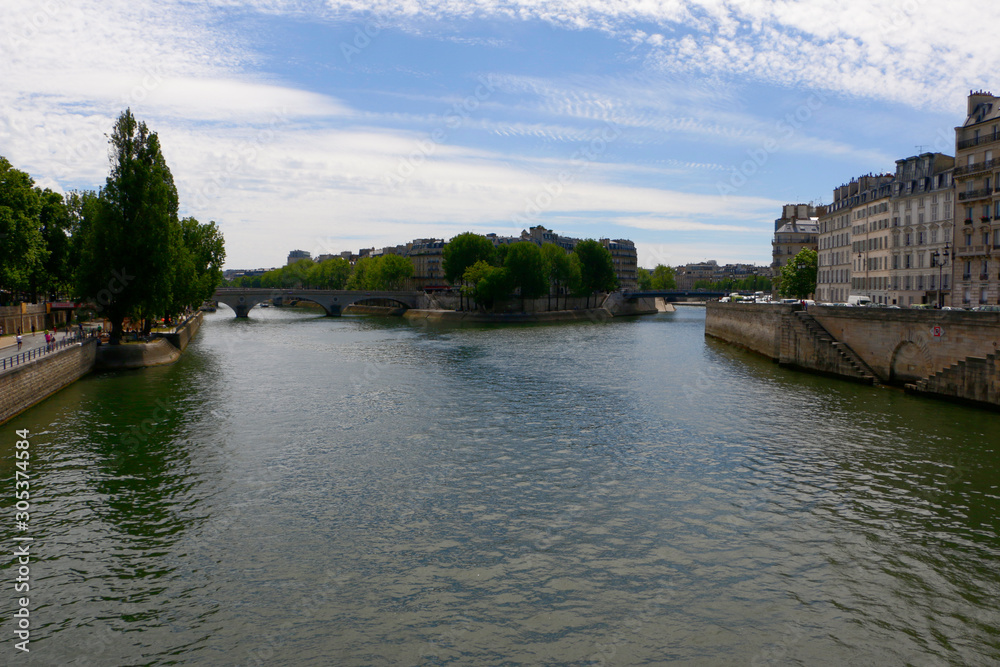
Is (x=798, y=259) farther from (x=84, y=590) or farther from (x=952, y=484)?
(x=84, y=590)

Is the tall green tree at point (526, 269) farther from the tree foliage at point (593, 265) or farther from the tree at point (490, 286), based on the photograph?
the tree foliage at point (593, 265)

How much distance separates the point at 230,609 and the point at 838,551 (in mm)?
13176

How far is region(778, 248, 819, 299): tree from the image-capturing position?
290 feet

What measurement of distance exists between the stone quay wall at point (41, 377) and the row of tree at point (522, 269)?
6964cm

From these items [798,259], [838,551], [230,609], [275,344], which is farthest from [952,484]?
[798,259]

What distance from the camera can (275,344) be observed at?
69.1 meters

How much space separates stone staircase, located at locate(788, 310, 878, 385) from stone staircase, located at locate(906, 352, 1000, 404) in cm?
557

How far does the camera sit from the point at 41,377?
109ft

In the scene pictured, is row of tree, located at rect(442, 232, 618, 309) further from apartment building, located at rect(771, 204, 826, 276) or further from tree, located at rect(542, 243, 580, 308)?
apartment building, located at rect(771, 204, 826, 276)

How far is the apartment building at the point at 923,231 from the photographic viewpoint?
2117 inches

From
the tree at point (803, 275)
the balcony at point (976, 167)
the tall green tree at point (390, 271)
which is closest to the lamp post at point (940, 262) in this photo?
the balcony at point (976, 167)

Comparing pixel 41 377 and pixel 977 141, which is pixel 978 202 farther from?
pixel 41 377

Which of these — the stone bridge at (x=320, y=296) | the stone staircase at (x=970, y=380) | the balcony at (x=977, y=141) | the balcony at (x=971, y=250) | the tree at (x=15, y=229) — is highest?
the balcony at (x=977, y=141)

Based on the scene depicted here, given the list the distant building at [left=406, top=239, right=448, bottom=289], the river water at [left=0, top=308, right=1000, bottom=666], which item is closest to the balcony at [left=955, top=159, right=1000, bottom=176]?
the river water at [left=0, top=308, right=1000, bottom=666]
